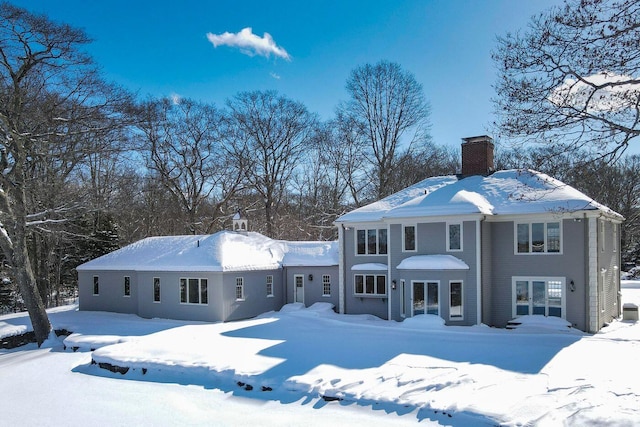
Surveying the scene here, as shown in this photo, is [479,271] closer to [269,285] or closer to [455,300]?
[455,300]

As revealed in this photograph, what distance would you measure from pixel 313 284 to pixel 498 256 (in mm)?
8905

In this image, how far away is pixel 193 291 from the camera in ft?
71.2

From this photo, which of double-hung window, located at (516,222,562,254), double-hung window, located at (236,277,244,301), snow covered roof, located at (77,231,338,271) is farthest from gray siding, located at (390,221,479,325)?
double-hung window, located at (236,277,244,301)

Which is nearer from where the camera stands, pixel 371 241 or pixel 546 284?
pixel 546 284

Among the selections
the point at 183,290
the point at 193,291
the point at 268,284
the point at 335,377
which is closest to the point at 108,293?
the point at 183,290

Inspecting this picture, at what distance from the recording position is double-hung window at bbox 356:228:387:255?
21547 mm

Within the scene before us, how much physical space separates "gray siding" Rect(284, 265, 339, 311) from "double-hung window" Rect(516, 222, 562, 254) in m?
8.42

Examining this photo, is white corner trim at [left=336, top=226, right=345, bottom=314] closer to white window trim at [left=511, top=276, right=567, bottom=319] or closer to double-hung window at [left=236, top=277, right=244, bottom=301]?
double-hung window at [left=236, top=277, right=244, bottom=301]

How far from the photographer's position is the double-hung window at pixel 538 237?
1792cm

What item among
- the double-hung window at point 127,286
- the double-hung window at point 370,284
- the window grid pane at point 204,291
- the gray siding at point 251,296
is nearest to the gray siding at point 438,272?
the double-hung window at point 370,284

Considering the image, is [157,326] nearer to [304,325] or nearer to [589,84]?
[304,325]

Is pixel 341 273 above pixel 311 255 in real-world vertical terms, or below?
below

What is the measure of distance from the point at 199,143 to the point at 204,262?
1540 centimetres

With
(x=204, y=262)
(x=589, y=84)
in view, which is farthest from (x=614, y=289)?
(x=204, y=262)
